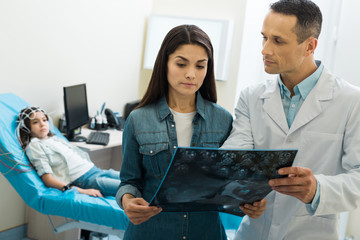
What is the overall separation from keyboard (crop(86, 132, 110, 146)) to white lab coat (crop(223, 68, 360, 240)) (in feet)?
6.97

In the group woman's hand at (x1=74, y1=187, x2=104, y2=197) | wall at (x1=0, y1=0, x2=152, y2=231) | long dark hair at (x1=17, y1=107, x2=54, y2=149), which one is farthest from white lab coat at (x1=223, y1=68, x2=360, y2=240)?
wall at (x1=0, y1=0, x2=152, y2=231)

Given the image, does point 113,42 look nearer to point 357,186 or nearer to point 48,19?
point 48,19

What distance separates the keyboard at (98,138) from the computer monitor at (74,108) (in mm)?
80

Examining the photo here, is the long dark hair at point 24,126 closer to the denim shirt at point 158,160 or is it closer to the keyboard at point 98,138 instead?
the keyboard at point 98,138

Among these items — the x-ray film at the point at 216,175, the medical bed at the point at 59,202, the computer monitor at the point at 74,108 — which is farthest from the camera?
the computer monitor at the point at 74,108

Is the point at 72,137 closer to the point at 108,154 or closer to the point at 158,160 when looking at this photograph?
the point at 108,154

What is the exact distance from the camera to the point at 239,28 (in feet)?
14.6

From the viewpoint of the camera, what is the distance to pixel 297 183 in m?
1.08

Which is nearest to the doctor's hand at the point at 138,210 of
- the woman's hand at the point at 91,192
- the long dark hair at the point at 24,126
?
the woman's hand at the point at 91,192

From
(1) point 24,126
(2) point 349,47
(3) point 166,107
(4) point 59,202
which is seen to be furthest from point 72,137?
(2) point 349,47

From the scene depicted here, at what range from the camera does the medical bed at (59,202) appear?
241 centimetres

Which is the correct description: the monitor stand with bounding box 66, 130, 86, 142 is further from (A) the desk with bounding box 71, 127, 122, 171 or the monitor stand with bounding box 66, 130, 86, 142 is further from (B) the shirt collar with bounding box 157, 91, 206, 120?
(B) the shirt collar with bounding box 157, 91, 206, 120

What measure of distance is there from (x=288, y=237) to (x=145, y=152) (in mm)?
554

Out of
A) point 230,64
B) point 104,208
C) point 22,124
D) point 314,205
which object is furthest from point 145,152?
point 230,64
